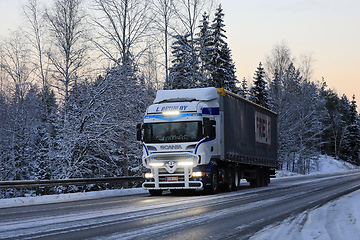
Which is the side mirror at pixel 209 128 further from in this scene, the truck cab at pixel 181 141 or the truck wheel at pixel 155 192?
the truck wheel at pixel 155 192

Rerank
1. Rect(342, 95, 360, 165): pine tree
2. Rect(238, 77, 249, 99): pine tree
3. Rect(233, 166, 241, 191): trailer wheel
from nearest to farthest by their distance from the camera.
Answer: Rect(233, 166, 241, 191): trailer wheel < Rect(238, 77, 249, 99): pine tree < Rect(342, 95, 360, 165): pine tree

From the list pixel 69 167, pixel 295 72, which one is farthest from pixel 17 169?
pixel 295 72

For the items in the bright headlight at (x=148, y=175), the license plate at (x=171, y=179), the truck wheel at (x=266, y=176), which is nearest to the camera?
the license plate at (x=171, y=179)

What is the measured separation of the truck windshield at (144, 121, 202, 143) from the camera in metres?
16.2

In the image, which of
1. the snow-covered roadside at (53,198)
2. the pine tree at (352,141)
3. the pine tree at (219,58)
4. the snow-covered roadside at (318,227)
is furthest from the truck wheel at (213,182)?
the pine tree at (352,141)

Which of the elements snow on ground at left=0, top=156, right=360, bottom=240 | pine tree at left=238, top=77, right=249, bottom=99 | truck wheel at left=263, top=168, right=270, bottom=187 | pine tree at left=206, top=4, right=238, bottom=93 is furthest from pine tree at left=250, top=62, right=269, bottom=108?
snow on ground at left=0, top=156, right=360, bottom=240

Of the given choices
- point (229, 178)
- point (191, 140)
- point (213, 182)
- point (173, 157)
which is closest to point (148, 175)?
point (173, 157)

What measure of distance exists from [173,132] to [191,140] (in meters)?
0.77

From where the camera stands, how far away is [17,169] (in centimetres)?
3222

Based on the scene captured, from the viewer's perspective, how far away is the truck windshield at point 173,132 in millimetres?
16250

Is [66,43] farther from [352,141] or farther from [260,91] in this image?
[352,141]

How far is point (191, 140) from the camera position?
53.1ft

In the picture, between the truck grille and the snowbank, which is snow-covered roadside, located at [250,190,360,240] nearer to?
the truck grille

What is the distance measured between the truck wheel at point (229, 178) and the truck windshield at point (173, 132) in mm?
3011
